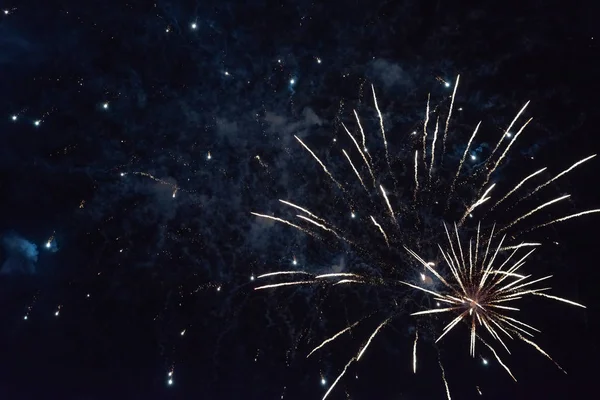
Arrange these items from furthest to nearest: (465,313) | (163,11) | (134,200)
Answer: (134,200) → (163,11) → (465,313)

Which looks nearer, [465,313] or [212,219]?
[465,313]

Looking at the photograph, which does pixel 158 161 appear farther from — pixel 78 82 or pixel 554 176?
pixel 554 176

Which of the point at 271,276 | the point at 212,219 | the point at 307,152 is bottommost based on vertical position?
the point at 271,276

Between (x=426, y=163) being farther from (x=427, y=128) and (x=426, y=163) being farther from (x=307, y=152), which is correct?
(x=307, y=152)

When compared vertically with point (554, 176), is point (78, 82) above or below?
above

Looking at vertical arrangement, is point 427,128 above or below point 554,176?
above

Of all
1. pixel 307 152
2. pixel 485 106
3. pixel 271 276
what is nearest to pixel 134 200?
pixel 271 276

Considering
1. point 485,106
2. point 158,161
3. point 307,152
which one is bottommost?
point 158,161

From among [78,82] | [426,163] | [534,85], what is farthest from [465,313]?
[78,82]

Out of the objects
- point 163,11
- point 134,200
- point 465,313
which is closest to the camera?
point 465,313
